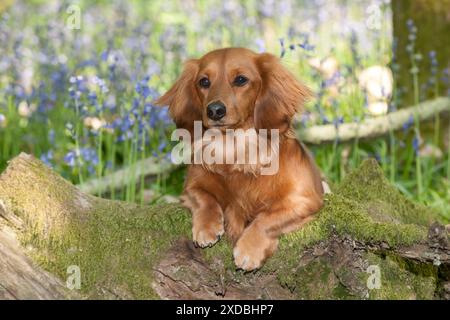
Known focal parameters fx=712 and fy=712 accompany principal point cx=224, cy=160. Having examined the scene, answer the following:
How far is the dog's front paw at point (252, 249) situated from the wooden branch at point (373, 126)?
180 centimetres

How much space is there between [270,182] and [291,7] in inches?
133

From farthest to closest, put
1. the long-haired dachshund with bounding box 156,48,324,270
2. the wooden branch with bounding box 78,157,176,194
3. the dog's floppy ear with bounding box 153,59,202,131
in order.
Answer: the wooden branch with bounding box 78,157,176,194 → the dog's floppy ear with bounding box 153,59,202,131 → the long-haired dachshund with bounding box 156,48,324,270

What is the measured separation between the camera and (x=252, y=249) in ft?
8.94

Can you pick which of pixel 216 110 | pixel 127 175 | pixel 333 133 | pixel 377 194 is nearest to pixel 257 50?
pixel 333 133

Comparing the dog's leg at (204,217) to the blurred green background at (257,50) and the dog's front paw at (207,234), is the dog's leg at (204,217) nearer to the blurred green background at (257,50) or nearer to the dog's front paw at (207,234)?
the dog's front paw at (207,234)

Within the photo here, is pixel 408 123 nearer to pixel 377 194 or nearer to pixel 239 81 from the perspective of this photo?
pixel 377 194

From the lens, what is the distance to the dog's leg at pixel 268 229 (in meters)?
2.71

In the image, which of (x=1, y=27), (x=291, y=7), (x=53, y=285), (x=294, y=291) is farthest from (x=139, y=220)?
(x=291, y=7)

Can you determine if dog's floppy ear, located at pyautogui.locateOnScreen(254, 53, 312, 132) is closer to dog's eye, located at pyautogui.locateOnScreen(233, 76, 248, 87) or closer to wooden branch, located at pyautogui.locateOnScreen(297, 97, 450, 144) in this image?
dog's eye, located at pyautogui.locateOnScreen(233, 76, 248, 87)

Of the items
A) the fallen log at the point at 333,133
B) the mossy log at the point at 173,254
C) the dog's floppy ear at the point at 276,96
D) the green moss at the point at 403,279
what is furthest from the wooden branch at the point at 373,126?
the mossy log at the point at 173,254

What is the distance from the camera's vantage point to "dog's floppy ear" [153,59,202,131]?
10.3ft

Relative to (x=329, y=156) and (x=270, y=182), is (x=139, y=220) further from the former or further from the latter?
(x=329, y=156)

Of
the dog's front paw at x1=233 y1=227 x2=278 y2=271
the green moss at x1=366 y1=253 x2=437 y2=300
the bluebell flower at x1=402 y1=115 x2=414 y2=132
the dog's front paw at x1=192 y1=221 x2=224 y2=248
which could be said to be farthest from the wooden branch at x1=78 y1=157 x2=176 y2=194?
the green moss at x1=366 y1=253 x2=437 y2=300

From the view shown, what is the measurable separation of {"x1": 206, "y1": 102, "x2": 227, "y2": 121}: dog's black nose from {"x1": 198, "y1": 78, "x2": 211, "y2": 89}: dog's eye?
0.67 feet
